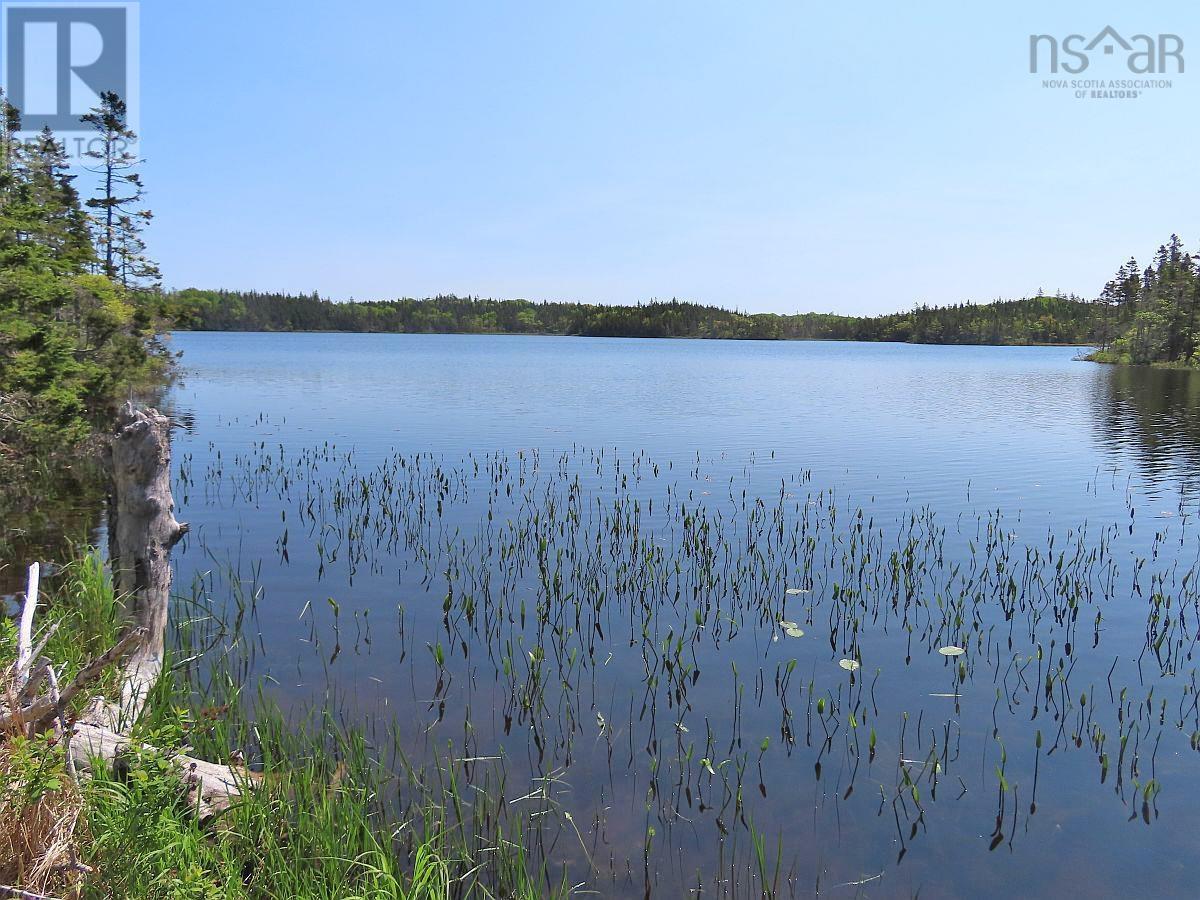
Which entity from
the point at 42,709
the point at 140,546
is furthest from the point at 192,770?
the point at 140,546

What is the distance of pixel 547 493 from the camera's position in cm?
1909

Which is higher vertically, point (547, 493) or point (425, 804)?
point (547, 493)

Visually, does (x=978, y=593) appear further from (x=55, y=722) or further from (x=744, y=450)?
(x=744, y=450)

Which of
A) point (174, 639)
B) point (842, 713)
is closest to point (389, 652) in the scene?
point (174, 639)

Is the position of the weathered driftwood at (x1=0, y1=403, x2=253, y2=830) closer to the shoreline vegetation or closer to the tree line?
the shoreline vegetation

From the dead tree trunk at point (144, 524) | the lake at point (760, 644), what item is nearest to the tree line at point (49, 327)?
the lake at point (760, 644)

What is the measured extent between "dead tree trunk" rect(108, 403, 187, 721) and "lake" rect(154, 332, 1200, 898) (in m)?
1.36

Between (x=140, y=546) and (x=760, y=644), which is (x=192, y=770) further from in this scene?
(x=760, y=644)

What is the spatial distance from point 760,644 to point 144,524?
7826mm

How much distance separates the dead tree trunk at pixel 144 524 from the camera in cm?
839

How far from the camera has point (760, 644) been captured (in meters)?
10.5

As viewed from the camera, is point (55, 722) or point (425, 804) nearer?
point (55, 722)

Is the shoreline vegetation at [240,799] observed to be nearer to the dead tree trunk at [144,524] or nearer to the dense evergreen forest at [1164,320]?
the dead tree trunk at [144,524]

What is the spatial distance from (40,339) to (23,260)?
6.73 feet
